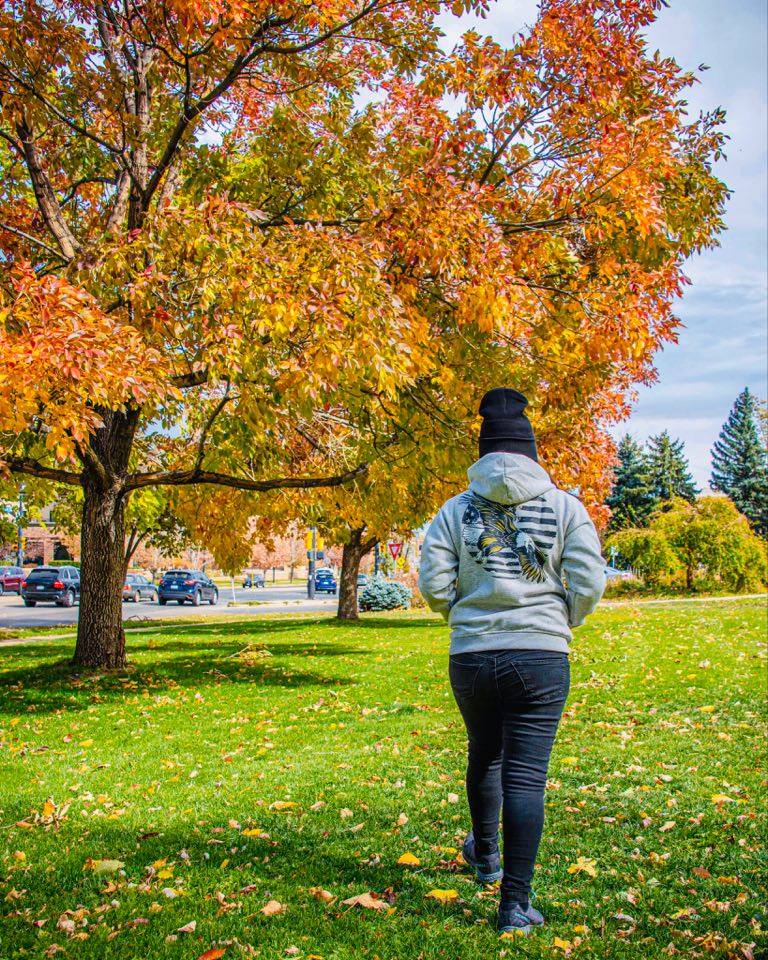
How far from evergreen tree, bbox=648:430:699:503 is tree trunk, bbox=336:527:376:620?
36.4 metres

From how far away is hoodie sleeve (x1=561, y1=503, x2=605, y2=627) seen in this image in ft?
10.5

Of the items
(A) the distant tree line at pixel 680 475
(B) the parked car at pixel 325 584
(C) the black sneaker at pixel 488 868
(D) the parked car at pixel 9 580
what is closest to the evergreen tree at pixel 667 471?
(A) the distant tree line at pixel 680 475

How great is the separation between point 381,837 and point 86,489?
7.52 metres

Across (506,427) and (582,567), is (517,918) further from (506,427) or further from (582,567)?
(506,427)

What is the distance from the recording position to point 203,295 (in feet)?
24.1

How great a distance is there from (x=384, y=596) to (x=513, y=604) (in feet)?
92.1

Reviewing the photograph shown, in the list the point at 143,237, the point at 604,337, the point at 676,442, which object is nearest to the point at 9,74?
the point at 143,237

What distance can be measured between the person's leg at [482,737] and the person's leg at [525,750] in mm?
82

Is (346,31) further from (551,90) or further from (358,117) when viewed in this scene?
(551,90)

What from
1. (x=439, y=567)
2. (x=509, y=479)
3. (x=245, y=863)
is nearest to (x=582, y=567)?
(x=509, y=479)

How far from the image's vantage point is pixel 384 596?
31000mm

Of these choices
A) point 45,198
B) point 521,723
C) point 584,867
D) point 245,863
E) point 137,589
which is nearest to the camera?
point 521,723

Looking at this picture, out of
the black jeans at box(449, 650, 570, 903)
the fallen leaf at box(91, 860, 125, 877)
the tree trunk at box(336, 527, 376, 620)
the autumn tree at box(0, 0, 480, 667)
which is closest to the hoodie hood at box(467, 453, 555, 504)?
the black jeans at box(449, 650, 570, 903)

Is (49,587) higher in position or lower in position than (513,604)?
lower
